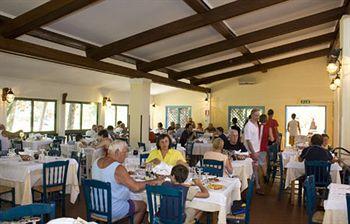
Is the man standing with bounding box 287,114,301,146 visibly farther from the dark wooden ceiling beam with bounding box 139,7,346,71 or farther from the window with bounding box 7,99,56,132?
the window with bounding box 7,99,56,132

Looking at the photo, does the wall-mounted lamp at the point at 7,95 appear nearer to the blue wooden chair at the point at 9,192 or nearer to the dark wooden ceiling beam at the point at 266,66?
the blue wooden chair at the point at 9,192

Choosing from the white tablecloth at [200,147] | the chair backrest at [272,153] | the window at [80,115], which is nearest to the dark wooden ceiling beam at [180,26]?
the chair backrest at [272,153]

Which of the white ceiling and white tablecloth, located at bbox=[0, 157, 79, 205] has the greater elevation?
the white ceiling

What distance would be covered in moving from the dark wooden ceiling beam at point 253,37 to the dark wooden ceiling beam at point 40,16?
4403 mm

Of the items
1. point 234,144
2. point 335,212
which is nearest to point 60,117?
point 234,144

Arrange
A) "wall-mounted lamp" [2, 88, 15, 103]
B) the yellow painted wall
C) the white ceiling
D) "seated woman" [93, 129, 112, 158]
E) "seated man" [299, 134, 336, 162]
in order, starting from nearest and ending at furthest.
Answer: "seated woman" [93, 129, 112, 158] → "seated man" [299, 134, 336, 162] → the white ceiling → "wall-mounted lamp" [2, 88, 15, 103] → the yellow painted wall

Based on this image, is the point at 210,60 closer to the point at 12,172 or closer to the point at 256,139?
the point at 256,139

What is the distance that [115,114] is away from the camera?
15.1 meters

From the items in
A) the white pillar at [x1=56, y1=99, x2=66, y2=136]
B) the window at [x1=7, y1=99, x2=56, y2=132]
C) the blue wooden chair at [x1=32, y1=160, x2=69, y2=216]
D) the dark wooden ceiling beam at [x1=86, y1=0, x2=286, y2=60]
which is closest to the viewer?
the blue wooden chair at [x1=32, y1=160, x2=69, y2=216]

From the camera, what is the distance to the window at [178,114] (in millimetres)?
16695

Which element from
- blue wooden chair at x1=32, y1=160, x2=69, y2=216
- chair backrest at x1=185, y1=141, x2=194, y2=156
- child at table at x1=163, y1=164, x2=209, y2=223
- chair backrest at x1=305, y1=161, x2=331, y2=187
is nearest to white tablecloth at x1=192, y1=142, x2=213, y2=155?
chair backrest at x1=185, y1=141, x2=194, y2=156

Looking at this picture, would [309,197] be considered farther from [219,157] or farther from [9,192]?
[9,192]

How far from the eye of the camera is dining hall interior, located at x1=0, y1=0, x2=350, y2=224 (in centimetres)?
366

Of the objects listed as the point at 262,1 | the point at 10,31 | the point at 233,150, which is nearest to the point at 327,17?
the point at 262,1
